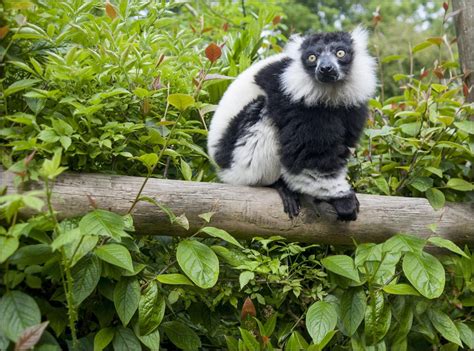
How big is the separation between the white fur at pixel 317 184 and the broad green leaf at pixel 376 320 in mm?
665

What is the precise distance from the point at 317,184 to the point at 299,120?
0.39 meters

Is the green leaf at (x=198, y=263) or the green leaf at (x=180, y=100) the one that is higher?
the green leaf at (x=180, y=100)

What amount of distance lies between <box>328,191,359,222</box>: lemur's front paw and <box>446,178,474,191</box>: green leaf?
71 cm

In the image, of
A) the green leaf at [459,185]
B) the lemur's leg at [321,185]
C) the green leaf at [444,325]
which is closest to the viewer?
the green leaf at [444,325]

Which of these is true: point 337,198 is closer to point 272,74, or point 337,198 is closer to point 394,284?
point 394,284

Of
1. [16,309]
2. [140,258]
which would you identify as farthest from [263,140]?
[16,309]

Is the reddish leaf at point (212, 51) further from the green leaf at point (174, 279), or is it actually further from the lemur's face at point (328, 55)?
the green leaf at point (174, 279)

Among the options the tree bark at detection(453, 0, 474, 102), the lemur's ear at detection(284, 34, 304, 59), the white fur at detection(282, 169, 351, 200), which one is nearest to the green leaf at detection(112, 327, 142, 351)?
the white fur at detection(282, 169, 351, 200)

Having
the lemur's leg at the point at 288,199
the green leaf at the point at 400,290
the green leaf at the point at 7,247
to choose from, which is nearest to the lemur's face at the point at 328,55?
the lemur's leg at the point at 288,199

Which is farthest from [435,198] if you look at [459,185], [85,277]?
[85,277]

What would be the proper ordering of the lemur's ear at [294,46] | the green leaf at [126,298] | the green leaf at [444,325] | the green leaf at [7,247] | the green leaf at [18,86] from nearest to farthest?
the green leaf at [7,247] → the green leaf at [126,298] → the green leaf at [18,86] → the green leaf at [444,325] → the lemur's ear at [294,46]

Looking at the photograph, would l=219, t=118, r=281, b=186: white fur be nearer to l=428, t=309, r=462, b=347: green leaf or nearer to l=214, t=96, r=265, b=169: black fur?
l=214, t=96, r=265, b=169: black fur

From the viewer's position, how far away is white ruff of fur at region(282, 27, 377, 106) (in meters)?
3.41

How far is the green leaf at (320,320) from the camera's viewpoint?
270 cm
